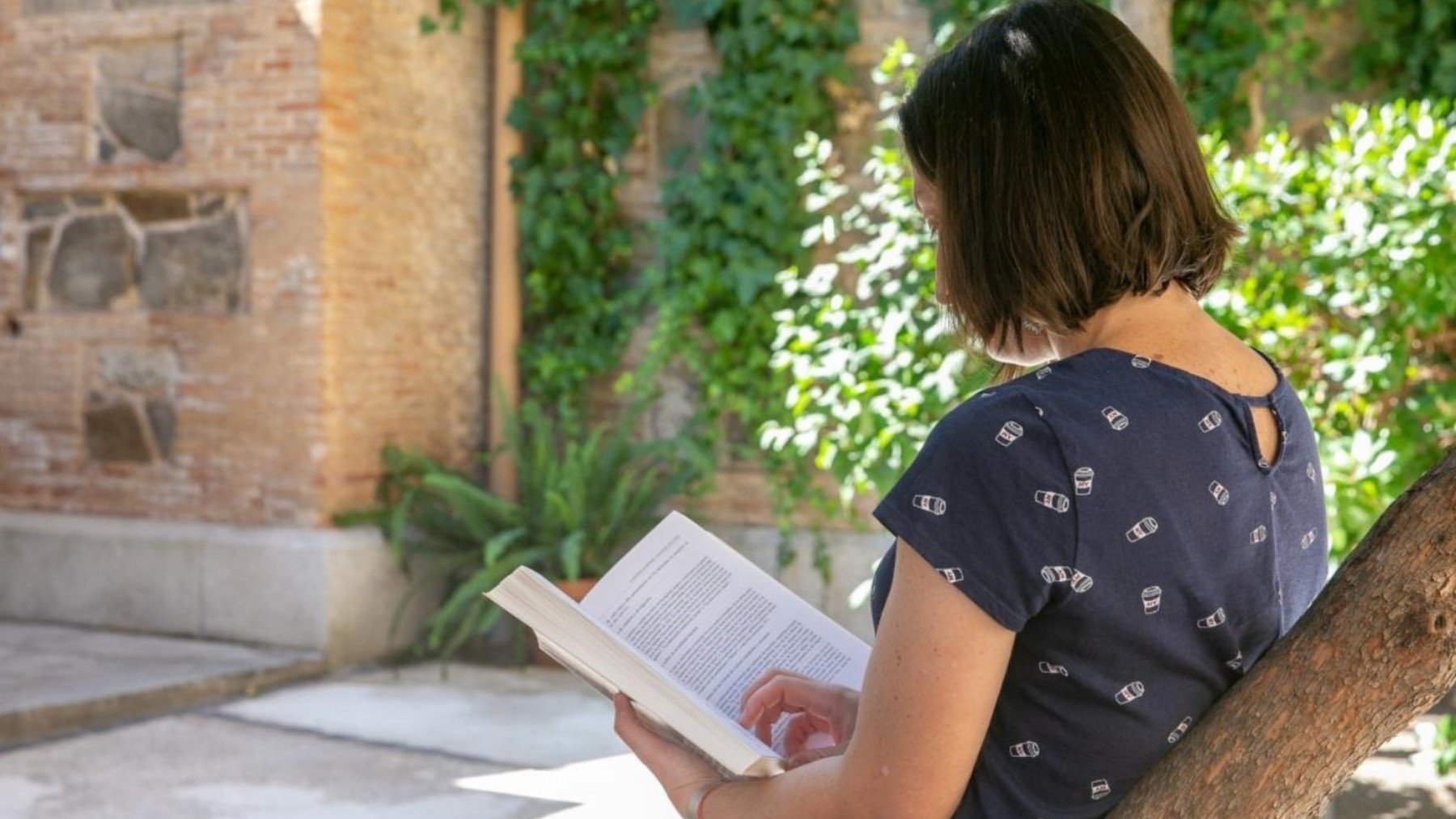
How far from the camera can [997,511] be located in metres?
1.19

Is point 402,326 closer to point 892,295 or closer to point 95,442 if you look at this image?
point 95,442

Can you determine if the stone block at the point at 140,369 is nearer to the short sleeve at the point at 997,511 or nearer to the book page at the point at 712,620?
the book page at the point at 712,620

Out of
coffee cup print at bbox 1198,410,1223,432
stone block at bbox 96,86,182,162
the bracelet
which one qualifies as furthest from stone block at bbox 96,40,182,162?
coffee cup print at bbox 1198,410,1223,432

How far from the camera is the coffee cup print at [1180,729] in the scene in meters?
1.34

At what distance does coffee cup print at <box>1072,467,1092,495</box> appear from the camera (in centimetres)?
121

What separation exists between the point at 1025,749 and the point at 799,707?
315mm

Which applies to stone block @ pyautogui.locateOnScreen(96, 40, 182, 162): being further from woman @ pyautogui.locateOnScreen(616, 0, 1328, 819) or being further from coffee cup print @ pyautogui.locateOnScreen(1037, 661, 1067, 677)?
coffee cup print @ pyautogui.locateOnScreen(1037, 661, 1067, 677)

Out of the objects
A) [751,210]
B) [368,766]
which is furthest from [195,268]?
[368,766]

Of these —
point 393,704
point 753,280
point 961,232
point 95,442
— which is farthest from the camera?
point 95,442

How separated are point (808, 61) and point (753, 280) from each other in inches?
32.4

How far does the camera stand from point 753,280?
5.85 metres

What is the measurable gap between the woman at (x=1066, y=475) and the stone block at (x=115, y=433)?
529 centimetres

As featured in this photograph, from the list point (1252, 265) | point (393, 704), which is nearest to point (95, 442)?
point (393, 704)

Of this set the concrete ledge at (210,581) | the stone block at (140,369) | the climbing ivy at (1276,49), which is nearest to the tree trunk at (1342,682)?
the climbing ivy at (1276,49)
